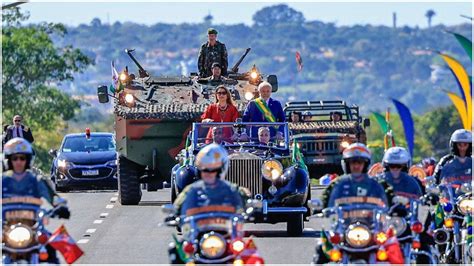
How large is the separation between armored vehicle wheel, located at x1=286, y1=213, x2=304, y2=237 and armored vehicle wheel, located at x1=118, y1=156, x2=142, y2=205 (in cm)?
783

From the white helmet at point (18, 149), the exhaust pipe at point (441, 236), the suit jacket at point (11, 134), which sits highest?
the white helmet at point (18, 149)

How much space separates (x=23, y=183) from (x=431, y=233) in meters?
4.40

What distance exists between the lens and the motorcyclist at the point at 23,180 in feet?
62.7

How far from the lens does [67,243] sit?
19078 mm

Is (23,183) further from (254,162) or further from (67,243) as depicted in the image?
(254,162)

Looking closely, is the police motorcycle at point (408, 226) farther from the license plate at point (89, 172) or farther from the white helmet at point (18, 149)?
the license plate at point (89, 172)

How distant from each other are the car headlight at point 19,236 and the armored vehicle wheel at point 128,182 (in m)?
16.1

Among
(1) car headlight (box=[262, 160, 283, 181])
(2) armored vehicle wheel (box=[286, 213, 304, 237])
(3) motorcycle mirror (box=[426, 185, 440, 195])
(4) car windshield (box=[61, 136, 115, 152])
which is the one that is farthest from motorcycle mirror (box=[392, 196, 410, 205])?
(4) car windshield (box=[61, 136, 115, 152])

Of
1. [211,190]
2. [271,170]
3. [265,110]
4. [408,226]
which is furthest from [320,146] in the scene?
[211,190]

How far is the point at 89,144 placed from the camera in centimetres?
4138

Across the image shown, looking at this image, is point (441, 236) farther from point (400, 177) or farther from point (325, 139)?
point (325, 139)

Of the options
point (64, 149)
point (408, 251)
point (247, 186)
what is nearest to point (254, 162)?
point (247, 186)

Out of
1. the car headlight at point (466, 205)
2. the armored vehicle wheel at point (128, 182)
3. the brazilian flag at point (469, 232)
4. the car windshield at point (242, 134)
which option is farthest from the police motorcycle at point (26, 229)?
the armored vehicle wheel at point (128, 182)

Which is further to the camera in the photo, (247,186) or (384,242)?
(247,186)
